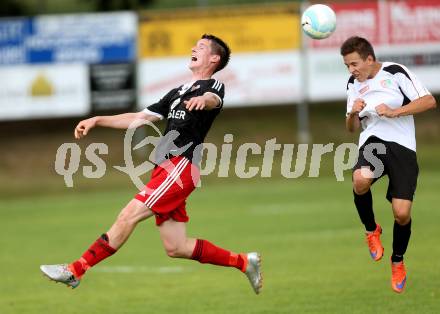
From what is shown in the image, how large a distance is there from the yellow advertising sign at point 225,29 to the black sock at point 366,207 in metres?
15.7

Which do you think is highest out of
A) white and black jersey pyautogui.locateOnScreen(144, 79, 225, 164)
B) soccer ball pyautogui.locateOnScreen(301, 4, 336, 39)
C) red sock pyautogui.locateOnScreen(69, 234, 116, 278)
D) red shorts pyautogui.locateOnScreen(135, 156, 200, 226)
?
soccer ball pyautogui.locateOnScreen(301, 4, 336, 39)

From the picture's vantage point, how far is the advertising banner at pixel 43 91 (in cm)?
2605

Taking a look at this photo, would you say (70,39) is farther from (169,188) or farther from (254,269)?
(169,188)

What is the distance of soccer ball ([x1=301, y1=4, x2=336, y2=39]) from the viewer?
10.4 m

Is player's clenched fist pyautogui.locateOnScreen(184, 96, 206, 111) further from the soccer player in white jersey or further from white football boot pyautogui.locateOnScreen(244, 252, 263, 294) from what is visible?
white football boot pyautogui.locateOnScreen(244, 252, 263, 294)

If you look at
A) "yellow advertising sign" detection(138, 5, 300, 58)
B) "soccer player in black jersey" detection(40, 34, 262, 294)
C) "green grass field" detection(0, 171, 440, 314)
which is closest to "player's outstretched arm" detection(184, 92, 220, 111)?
"soccer player in black jersey" detection(40, 34, 262, 294)

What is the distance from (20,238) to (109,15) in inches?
342

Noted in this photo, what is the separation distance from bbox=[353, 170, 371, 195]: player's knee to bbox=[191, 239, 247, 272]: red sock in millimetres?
1296

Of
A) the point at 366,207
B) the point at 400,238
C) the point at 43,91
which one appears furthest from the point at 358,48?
the point at 43,91

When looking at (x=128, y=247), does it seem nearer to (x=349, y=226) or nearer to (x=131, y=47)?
(x=349, y=226)

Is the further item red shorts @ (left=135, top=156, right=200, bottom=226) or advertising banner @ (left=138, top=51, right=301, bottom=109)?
advertising banner @ (left=138, top=51, right=301, bottom=109)

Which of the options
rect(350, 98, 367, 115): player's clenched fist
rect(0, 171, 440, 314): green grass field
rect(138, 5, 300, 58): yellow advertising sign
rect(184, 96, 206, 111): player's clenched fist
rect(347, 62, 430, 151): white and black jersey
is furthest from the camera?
rect(138, 5, 300, 58): yellow advertising sign

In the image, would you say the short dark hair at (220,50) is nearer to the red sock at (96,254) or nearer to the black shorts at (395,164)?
the black shorts at (395,164)

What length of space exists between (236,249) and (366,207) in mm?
6166
